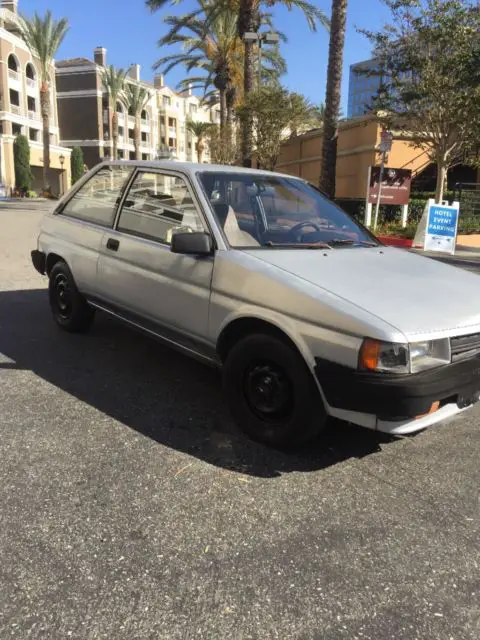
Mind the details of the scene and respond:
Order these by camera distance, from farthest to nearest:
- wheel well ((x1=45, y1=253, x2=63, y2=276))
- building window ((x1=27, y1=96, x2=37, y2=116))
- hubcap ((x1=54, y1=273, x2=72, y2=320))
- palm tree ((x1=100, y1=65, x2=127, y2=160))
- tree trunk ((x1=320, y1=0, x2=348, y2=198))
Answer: palm tree ((x1=100, y1=65, x2=127, y2=160)), building window ((x1=27, y1=96, x2=37, y2=116)), tree trunk ((x1=320, y1=0, x2=348, y2=198)), wheel well ((x1=45, y1=253, x2=63, y2=276)), hubcap ((x1=54, y1=273, x2=72, y2=320))

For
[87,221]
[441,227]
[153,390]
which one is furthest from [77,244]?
[441,227]

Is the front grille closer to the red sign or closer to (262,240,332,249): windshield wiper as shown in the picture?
(262,240,332,249): windshield wiper

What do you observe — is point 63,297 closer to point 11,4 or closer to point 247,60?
point 247,60

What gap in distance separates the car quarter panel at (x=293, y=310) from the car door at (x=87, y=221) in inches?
64.8

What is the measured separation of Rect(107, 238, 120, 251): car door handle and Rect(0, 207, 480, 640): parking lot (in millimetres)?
1149

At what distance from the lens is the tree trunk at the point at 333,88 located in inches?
609

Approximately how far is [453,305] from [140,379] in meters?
2.51

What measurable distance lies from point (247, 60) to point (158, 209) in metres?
20.4

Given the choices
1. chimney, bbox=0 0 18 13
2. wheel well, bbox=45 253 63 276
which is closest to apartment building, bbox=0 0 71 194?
chimney, bbox=0 0 18 13

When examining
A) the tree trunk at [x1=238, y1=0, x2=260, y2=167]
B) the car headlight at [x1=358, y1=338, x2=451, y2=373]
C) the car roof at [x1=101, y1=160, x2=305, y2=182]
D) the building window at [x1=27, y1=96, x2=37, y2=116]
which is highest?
the building window at [x1=27, y1=96, x2=37, y2=116]

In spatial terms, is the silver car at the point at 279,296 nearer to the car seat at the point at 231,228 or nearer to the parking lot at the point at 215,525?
the car seat at the point at 231,228

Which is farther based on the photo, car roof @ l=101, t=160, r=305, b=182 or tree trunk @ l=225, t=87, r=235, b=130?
tree trunk @ l=225, t=87, r=235, b=130

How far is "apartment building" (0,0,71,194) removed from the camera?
1943 inches

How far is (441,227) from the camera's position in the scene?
1351 centimetres
